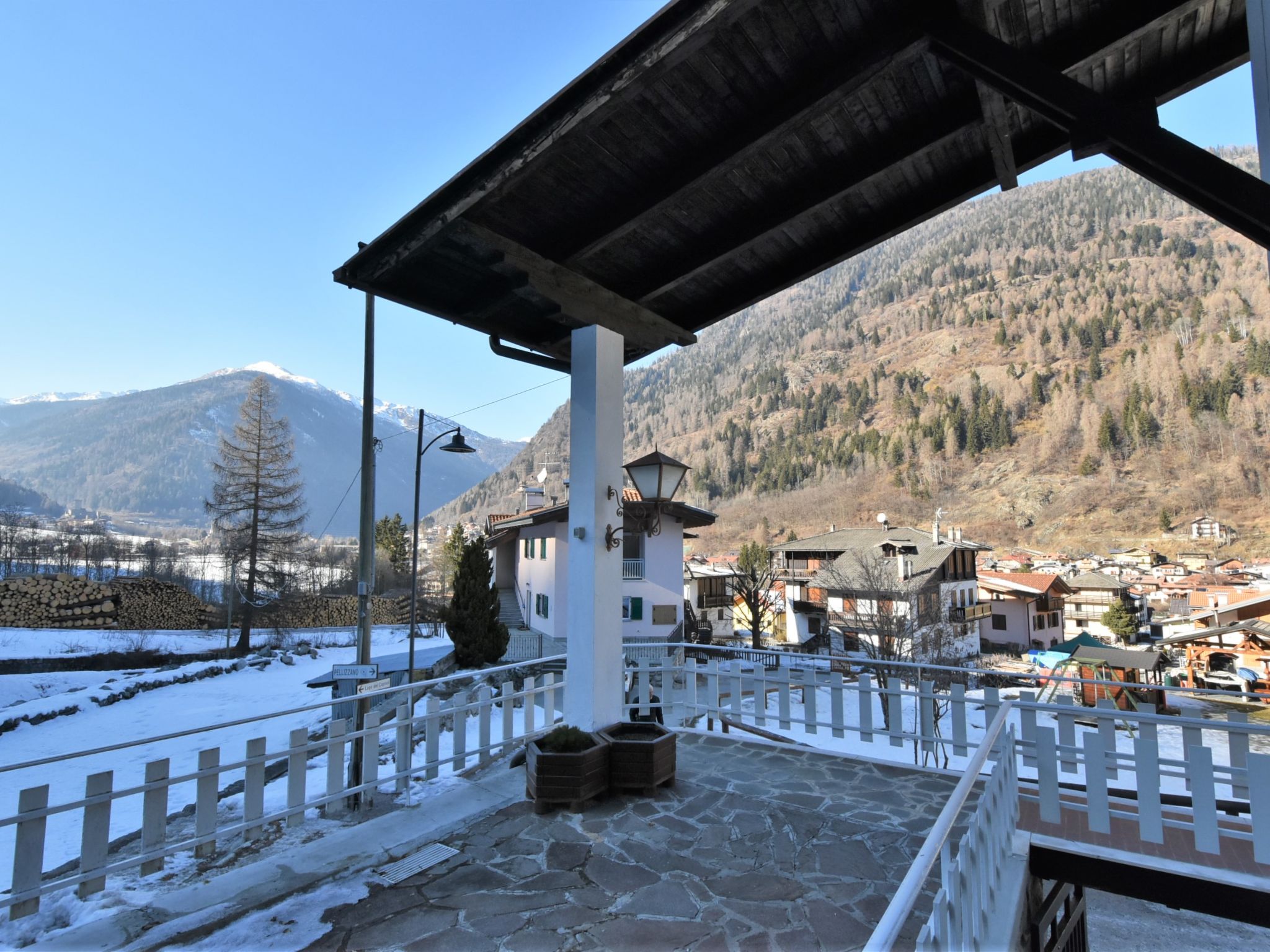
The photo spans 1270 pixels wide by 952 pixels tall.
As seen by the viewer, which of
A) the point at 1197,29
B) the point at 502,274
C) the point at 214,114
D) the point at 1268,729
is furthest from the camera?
the point at 214,114

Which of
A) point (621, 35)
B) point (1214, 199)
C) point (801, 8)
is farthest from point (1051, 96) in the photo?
point (621, 35)

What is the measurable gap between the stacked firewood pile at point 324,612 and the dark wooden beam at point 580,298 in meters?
23.1

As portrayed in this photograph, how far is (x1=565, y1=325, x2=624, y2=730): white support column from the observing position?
443 cm

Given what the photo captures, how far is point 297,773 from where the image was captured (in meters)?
3.53

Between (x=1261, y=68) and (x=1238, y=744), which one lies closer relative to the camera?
(x=1261, y=68)

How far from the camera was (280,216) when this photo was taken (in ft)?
65.7

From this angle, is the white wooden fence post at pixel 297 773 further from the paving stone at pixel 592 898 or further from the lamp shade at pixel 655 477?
the lamp shade at pixel 655 477

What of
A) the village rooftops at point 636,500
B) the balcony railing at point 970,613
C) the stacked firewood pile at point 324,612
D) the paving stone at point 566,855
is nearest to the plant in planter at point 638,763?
the paving stone at point 566,855

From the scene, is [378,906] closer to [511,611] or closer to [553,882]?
[553,882]

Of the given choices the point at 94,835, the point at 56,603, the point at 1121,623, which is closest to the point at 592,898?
A: the point at 94,835

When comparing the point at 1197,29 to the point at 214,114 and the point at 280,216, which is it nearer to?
the point at 214,114

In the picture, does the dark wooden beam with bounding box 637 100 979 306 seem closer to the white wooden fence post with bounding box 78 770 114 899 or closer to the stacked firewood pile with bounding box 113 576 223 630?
the white wooden fence post with bounding box 78 770 114 899

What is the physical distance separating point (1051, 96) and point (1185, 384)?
114m

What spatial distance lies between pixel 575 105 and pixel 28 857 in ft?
13.1
